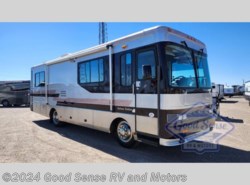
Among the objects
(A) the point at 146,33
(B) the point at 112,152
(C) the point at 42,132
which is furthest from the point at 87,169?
(C) the point at 42,132

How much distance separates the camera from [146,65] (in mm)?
5574

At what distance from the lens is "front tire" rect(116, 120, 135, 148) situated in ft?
20.6

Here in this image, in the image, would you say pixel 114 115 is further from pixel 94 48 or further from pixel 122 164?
pixel 94 48

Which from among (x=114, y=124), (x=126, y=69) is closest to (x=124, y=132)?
(x=114, y=124)

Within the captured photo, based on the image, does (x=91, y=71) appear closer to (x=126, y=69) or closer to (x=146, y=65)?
(x=126, y=69)

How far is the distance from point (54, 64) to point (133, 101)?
212 inches

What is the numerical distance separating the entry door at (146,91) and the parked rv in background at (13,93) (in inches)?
819

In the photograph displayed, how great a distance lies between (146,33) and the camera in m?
5.63

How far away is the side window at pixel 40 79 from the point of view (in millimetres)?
10978

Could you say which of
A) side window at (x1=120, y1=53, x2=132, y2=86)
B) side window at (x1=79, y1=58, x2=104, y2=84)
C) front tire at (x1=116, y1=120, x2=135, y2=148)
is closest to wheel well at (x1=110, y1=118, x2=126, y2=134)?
front tire at (x1=116, y1=120, x2=135, y2=148)

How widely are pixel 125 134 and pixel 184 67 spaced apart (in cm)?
249

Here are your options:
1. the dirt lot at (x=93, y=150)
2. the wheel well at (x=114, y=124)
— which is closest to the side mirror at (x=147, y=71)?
the wheel well at (x=114, y=124)

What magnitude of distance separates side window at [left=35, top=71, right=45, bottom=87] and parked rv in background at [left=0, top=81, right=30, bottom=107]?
521 inches

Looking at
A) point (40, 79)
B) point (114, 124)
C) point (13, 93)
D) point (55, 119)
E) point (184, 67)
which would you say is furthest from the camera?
point (13, 93)
